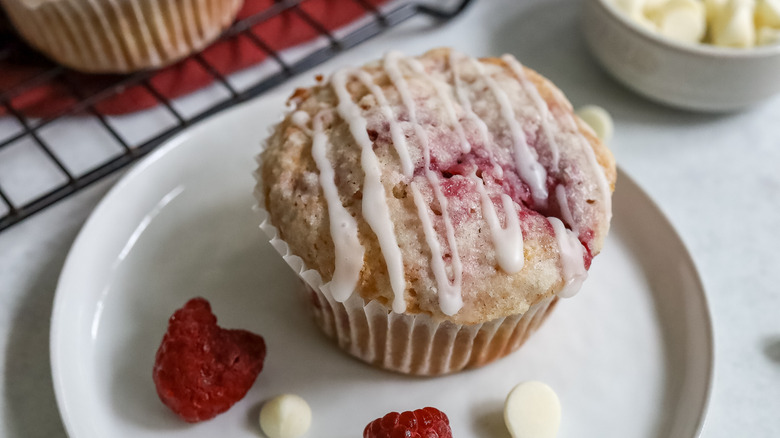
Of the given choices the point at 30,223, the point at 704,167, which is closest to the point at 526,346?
the point at 704,167

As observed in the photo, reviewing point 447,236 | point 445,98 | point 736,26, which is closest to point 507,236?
point 447,236

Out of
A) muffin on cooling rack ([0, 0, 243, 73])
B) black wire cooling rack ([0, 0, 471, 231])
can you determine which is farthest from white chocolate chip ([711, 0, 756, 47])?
muffin on cooling rack ([0, 0, 243, 73])

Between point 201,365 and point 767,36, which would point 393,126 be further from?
point 767,36

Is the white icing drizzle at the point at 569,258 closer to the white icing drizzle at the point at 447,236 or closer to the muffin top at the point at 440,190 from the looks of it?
the muffin top at the point at 440,190

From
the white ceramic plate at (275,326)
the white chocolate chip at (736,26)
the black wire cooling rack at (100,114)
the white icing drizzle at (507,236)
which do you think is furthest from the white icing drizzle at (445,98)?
the white chocolate chip at (736,26)

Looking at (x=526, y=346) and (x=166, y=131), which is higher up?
(x=166, y=131)

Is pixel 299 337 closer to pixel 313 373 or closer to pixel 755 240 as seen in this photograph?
pixel 313 373
